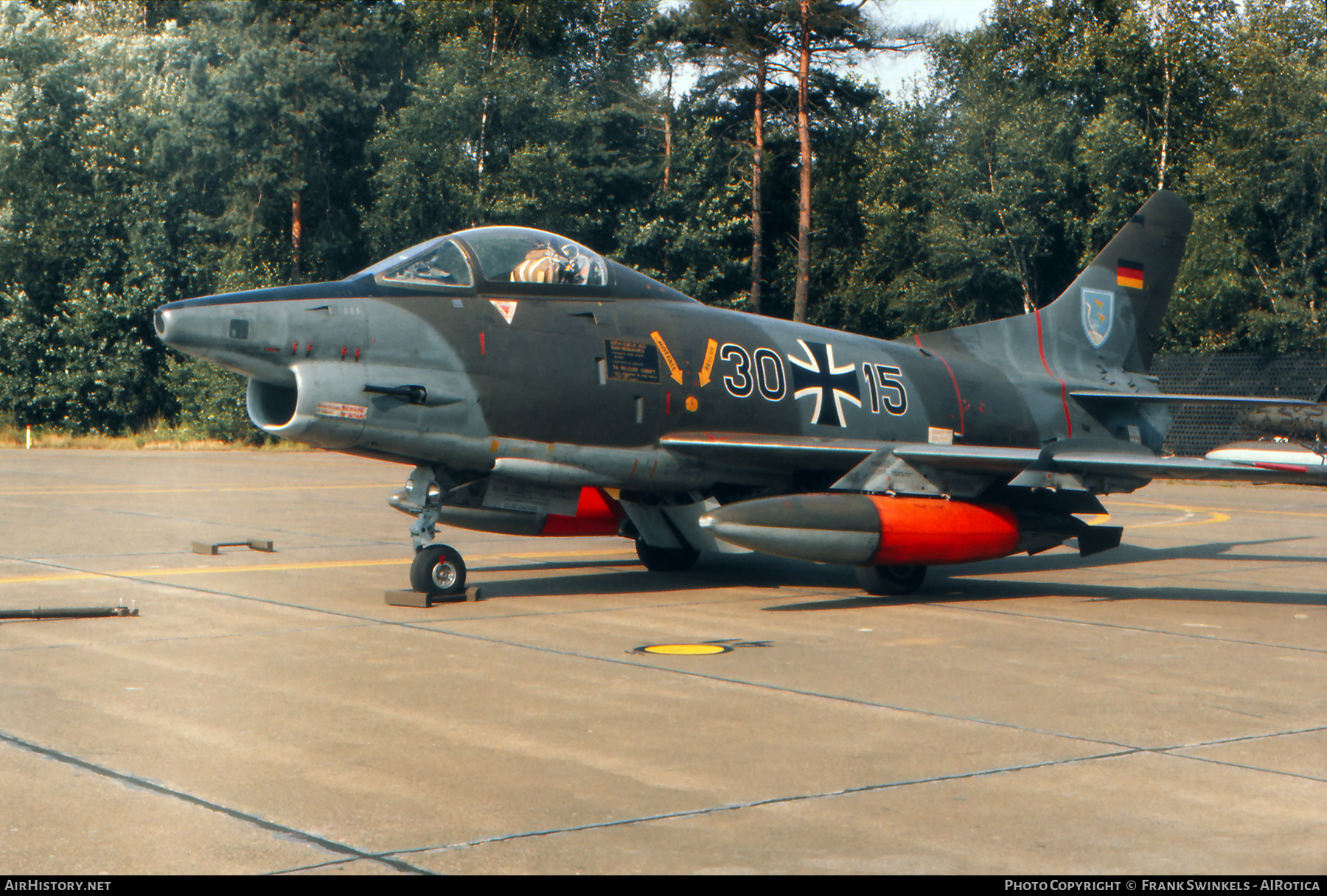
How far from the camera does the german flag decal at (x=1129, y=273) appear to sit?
56.0 feet

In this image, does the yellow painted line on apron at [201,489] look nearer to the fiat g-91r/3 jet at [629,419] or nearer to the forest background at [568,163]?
the fiat g-91r/3 jet at [629,419]

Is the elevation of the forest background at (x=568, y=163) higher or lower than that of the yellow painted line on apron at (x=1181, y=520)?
higher

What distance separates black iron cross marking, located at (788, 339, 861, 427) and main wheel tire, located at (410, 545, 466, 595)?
4.01m

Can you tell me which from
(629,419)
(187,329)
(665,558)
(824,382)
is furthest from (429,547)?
(824,382)

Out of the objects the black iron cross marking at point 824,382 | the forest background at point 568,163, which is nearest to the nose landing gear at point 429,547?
the black iron cross marking at point 824,382

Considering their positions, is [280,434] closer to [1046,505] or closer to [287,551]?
[287,551]

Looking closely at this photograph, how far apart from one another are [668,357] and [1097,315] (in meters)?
7.23

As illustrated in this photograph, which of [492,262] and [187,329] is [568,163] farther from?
[187,329]

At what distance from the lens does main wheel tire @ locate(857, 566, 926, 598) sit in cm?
1229

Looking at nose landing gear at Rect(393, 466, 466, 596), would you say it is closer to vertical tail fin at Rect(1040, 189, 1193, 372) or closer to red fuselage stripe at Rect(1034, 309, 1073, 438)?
red fuselage stripe at Rect(1034, 309, 1073, 438)

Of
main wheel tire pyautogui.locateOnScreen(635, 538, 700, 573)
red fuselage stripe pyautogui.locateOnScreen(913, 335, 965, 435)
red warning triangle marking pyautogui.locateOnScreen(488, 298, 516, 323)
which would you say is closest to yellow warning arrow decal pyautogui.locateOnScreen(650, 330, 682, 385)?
red warning triangle marking pyautogui.locateOnScreen(488, 298, 516, 323)

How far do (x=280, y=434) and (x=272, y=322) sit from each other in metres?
0.88

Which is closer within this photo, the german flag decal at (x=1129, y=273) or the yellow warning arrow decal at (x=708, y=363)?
the yellow warning arrow decal at (x=708, y=363)

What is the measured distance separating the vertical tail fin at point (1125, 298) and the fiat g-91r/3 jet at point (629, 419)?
8.57ft
